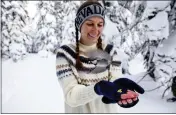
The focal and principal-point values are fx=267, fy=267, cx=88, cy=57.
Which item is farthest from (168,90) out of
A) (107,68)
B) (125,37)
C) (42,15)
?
(42,15)

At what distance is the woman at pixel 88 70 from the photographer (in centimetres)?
78

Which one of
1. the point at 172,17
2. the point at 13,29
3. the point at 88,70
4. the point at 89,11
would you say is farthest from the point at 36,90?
the point at 172,17

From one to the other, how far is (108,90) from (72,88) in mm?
116

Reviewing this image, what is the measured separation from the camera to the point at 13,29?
4.11 feet

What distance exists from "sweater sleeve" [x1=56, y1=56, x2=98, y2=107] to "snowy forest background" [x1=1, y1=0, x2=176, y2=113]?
0.31 meters

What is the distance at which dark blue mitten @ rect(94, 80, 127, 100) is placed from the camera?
0.73 meters

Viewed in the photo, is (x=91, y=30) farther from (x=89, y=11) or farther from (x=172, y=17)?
(x=172, y=17)

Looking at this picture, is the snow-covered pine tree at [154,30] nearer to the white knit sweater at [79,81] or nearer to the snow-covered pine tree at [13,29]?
the white knit sweater at [79,81]

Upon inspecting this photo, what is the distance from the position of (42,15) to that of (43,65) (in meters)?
0.24

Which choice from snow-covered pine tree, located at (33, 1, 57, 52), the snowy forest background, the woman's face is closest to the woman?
the woman's face


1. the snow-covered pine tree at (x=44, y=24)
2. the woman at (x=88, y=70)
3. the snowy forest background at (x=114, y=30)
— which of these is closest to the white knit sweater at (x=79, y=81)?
the woman at (x=88, y=70)

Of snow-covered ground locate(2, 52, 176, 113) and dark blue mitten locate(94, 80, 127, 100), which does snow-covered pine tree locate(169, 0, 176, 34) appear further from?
dark blue mitten locate(94, 80, 127, 100)

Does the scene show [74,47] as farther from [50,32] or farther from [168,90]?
[168,90]

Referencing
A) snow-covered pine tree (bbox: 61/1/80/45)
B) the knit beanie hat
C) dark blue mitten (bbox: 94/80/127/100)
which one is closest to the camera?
dark blue mitten (bbox: 94/80/127/100)
